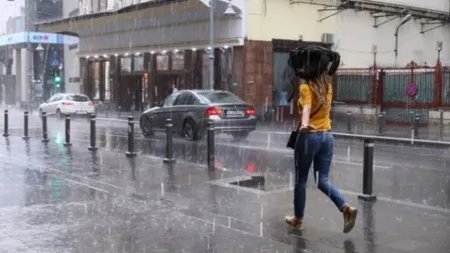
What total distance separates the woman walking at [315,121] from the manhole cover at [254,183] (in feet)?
9.45

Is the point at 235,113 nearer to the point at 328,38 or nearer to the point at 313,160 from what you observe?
the point at 313,160

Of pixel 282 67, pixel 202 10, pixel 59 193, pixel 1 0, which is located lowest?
pixel 59 193

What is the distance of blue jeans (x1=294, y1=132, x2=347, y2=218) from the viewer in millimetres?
6461

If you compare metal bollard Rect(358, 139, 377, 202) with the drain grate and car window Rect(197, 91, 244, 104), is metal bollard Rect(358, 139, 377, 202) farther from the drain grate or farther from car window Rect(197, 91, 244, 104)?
car window Rect(197, 91, 244, 104)

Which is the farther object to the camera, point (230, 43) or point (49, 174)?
point (230, 43)

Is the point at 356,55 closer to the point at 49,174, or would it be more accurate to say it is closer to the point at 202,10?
the point at 202,10

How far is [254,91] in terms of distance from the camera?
90.4ft

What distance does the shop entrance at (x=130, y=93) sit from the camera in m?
36.2

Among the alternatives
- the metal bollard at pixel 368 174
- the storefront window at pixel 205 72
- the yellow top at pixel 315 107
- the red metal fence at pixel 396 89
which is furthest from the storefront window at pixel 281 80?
the yellow top at pixel 315 107

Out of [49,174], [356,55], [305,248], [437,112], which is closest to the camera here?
[305,248]

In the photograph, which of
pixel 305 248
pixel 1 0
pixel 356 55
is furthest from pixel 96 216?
pixel 1 0

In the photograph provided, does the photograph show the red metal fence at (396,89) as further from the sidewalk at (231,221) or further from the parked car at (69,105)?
the sidewalk at (231,221)

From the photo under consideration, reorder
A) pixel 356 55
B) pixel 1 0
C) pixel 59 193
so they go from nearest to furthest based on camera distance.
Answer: pixel 59 193, pixel 356 55, pixel 1 0

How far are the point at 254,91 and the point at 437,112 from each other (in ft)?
26.4
